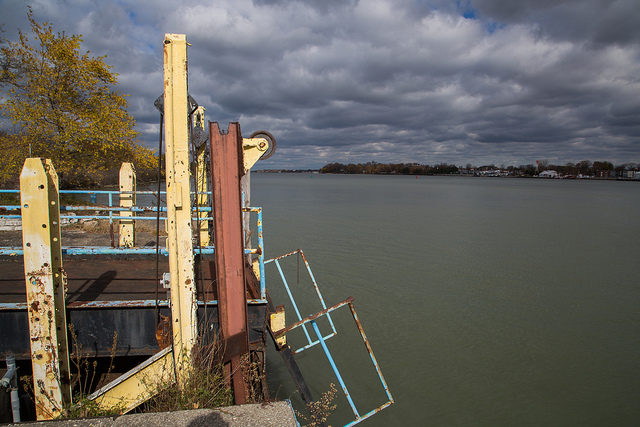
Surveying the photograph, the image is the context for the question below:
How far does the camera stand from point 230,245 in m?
3.81

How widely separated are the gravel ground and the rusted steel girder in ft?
2.29

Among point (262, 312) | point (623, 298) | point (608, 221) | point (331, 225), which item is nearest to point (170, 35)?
point (262, 312)

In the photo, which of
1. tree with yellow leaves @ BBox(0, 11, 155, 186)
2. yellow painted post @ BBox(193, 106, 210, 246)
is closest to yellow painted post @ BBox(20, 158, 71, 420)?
yellow painted post @ BBox(193, 106, 210, 246)

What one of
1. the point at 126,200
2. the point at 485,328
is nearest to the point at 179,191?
the point at 126,200

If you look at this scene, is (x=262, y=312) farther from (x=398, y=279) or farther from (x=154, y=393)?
(x=398, y=279)

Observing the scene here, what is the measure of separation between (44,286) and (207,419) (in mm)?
1810

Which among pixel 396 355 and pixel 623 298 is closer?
pixel 396 355

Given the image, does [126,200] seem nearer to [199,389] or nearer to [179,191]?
[179,191]

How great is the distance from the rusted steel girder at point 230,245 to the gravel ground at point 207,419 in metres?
0.70

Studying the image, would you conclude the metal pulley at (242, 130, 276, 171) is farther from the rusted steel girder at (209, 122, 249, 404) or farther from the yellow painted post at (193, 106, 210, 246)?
the yellow painted post at (193, 106, 210, 246)

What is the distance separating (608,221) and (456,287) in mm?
23570

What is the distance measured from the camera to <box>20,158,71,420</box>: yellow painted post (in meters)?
3.08

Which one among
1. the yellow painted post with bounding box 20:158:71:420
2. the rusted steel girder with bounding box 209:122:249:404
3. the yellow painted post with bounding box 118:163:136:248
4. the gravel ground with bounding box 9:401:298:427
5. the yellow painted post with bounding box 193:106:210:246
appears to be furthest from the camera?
the yellow painted post with bounding box 118:163:136:248

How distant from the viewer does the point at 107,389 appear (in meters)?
3.65
